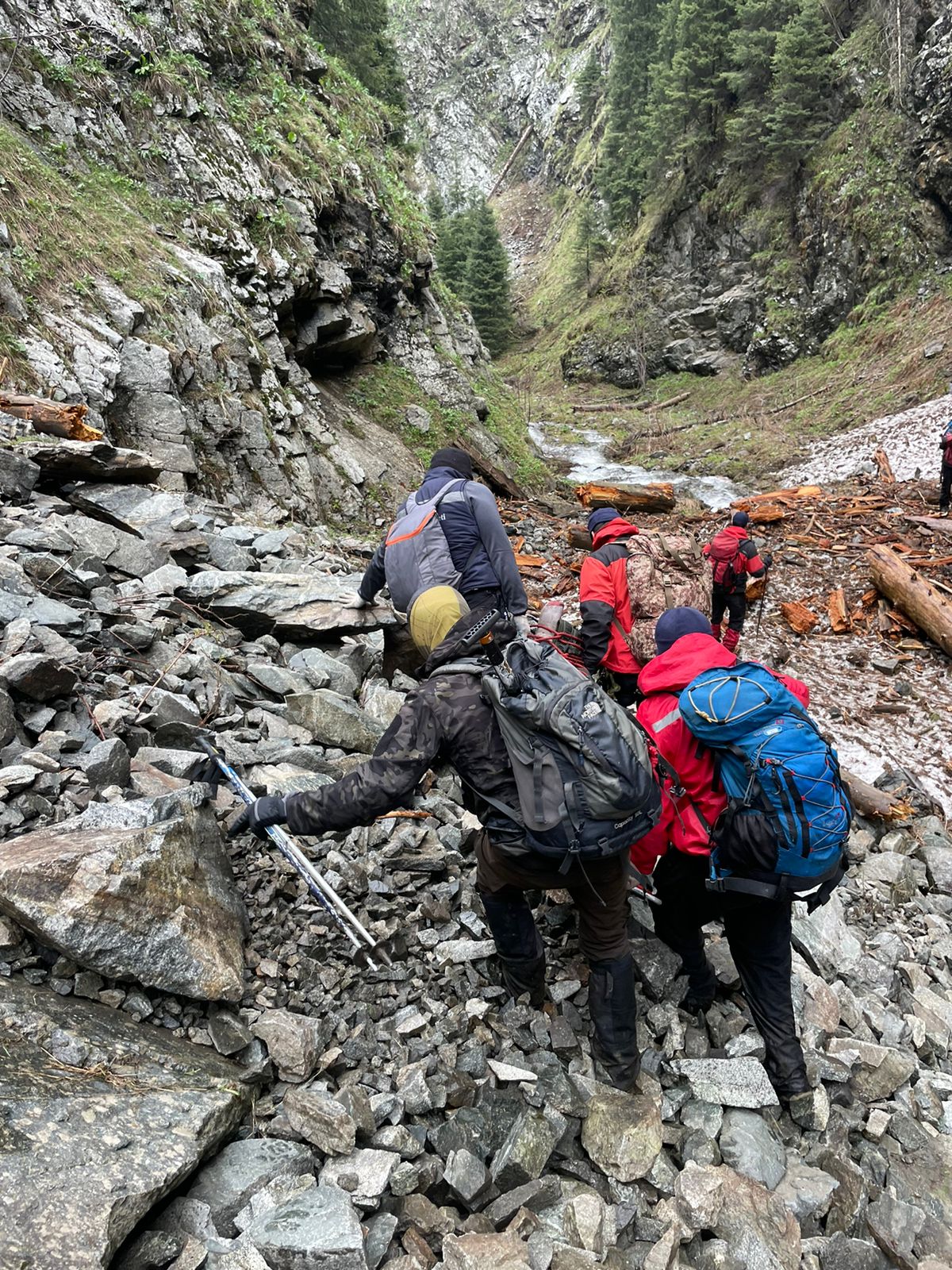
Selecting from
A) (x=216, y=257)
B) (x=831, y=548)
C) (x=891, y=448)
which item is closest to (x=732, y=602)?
(x=831, y=548)

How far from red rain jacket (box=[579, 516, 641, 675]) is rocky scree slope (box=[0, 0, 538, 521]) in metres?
5.74

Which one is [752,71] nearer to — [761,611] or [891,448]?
[891,448]

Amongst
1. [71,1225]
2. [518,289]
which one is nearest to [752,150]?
[518,289]

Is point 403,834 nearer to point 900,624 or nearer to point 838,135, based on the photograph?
point 900,624

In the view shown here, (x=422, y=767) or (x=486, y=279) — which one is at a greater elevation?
(x=486, y=279)

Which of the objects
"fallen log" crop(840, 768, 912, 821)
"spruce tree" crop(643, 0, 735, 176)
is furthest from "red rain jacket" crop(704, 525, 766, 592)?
"spruce tree" crop(643, 0, 735, 176)

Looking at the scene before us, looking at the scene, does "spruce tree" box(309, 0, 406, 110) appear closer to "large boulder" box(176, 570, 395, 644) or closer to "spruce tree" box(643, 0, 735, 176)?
"spruce tree" box(643, 0, 735, 176)

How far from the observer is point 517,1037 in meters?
3.02

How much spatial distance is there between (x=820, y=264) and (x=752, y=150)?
7.53 m

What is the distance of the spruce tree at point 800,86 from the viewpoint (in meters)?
27.9

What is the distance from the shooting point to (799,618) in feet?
33.1

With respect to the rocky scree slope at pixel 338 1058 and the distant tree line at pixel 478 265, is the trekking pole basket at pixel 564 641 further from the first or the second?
the distant tree line at pixel 478 265

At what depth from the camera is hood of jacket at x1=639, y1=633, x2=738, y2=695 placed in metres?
3.16

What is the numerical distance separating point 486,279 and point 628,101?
13.1 metres
